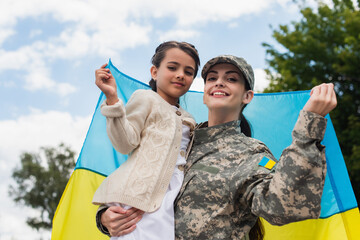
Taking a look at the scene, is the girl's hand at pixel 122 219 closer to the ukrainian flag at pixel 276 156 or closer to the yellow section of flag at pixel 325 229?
the ukrainian flag at pixel 276 156

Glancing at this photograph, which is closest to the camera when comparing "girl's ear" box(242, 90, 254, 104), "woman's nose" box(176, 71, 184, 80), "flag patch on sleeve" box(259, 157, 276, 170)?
"flag patch on sleeve" box(259, 157, 276, 170)

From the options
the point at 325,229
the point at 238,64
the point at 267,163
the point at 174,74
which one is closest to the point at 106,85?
the point at 174,74

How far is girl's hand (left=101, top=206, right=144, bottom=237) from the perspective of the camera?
2.61 m

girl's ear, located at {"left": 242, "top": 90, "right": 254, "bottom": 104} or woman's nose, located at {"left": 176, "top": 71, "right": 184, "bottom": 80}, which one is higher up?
woman's nose, located at {"left": 176, "top": 71, "right": 184, "bottom": 80}

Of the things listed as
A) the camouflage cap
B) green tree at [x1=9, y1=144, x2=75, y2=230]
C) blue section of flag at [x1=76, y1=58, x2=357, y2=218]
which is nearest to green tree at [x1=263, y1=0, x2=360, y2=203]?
blue section of flag at [x1=76, y1=58, x2=357, y2=218]

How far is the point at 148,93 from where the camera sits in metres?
3.07

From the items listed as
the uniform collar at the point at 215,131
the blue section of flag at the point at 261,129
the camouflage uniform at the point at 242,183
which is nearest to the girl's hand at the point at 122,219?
the camouflage uniform at the point at 242,183

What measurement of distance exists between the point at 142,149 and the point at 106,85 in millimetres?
512

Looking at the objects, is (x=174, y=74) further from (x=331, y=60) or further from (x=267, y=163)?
(x=331, y=60)

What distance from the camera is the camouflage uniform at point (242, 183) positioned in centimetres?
204

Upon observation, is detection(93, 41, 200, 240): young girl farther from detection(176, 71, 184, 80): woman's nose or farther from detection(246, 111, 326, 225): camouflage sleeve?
detection(246, 111, 326, 225): camouflage sleeve

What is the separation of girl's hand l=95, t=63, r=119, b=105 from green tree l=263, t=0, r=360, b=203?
9105mm

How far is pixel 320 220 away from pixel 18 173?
32.0m

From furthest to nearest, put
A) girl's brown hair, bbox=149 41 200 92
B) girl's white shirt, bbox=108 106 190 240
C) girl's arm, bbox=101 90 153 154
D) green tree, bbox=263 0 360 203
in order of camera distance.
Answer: green tree, bbox=263 0 360 203
girl's brown hair, bbox=149 41 200 92
girl's arm, bbox=101 90 153 154
girl's white shirt, bbox=108 106 190 240
